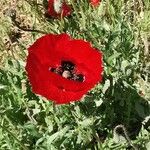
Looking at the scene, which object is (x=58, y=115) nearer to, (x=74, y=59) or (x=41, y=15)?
(x=74, y=59)

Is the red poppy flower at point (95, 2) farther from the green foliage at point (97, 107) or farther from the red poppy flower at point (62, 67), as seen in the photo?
the red poppy flower at point (62, 67)

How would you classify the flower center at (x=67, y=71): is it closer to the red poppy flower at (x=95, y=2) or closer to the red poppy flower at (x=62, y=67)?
the red poppy flower at (x=62, y=67)

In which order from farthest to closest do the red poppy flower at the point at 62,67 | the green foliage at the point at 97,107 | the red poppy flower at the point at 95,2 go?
1. the red poppy flower at the point at 95,2
2. the green foliage at the point at 97,107
3. the red poppy flower at the point at 62,67

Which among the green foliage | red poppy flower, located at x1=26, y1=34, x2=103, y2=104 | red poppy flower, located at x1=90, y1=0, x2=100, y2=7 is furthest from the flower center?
red poppy flower, located at x1=90, y1=0, x2=100, y2=7

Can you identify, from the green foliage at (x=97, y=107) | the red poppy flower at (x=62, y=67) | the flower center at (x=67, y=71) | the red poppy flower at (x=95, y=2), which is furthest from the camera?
the red poppy flower at (x=95, y=2)

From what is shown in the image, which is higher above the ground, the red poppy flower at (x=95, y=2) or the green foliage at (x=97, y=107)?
the red poppy flower at (x=95, y=2)

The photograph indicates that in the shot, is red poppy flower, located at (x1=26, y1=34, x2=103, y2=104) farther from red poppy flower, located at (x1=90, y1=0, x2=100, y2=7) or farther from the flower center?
red poppy flower, located at (x1=90, y1=0, x2=100, y2=7)

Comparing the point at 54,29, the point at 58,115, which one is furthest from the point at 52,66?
the point at 54,29

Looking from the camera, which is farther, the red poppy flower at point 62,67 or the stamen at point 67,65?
the stamen at point 67,65

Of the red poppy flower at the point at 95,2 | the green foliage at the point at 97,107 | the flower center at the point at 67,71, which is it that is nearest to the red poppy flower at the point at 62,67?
the flower center at the point at 67,71
